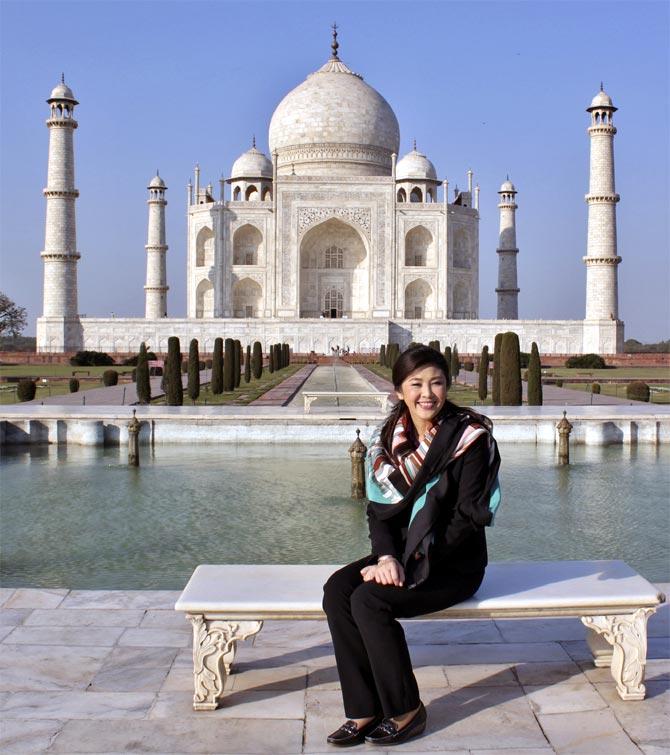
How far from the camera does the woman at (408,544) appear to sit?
212 cm

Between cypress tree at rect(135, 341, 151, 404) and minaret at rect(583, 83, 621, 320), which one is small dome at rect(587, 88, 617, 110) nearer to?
minaret at rect(583, 83, 621, 320)

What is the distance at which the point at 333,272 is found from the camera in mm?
31859

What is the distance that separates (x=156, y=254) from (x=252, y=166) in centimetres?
530

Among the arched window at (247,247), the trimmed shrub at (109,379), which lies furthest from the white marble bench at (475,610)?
the arched window at (247,247)

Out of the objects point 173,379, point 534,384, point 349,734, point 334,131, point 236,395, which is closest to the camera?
point 349,734

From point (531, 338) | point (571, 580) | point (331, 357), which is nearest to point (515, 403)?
point (571, 580)

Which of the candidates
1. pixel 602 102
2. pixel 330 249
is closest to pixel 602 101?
pixel 602 102

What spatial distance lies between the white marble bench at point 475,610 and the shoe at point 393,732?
0.84 feet

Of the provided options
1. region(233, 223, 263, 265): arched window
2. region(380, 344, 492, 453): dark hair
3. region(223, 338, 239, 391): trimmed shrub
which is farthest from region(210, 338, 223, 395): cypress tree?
region(233, 223, 263, 265): arched window

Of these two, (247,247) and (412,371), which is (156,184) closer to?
(247,247)

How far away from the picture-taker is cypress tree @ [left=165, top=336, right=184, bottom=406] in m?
11.1

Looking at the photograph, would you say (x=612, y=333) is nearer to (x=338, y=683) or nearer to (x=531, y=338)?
(x=531, y=338)

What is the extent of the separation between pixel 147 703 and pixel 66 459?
19.3ft

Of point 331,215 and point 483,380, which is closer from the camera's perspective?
point 483,380
